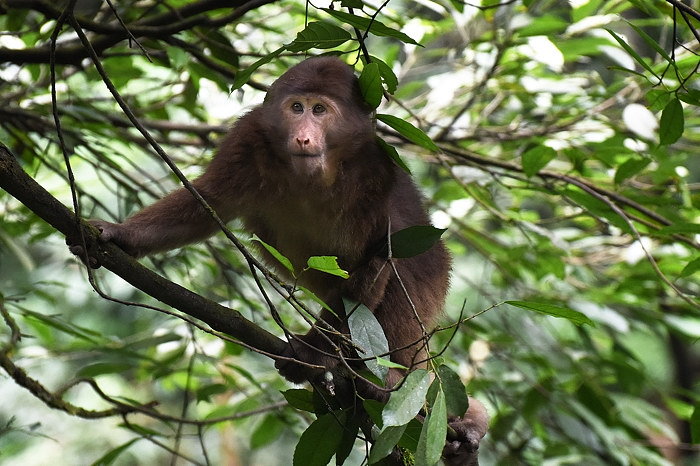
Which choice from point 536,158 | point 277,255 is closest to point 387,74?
point 277,255

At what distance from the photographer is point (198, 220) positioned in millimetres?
3225

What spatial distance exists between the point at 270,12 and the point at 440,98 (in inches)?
49.1

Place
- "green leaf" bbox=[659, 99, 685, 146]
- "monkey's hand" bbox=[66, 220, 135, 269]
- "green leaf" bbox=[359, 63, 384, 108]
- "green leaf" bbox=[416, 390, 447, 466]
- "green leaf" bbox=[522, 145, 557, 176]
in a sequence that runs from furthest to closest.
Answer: "green leaf" bbox=[522, 145, 557, 176], "green leaf" bbox=[659, 99, 685, 146], "green leaf" bbox=[359, 63, 384, 108], "monkey's hand" bbox=[66, 220, 135, 269], "green leaf" bbox=[416, 390, 447, 466]

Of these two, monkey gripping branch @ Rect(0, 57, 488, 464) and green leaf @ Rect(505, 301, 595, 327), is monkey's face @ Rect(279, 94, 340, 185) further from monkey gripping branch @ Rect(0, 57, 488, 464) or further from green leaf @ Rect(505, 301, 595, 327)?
green leaf @ Rect(505, 301, 595, 327)

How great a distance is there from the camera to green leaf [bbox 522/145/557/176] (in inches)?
140

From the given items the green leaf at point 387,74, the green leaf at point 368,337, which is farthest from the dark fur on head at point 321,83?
the green leaf at point 368,337

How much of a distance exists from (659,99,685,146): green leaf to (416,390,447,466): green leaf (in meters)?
1.31

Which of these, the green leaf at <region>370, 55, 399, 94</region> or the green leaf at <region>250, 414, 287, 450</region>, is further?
the green leaf at <region>250, 414, 287, 450</region>

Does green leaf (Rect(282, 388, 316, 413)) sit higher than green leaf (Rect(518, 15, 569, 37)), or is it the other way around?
green leaf (Rect(518, 15, 569, 37))

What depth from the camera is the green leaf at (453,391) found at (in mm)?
2119

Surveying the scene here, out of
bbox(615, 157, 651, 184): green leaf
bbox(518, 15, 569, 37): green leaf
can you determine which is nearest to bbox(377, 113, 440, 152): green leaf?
bbox(615, 157, 651, 184): green leaf

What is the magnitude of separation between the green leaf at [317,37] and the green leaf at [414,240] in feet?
1.97

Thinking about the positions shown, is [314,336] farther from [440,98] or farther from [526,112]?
[526,112]

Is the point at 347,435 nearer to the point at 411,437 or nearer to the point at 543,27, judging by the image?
the point at 411,437
